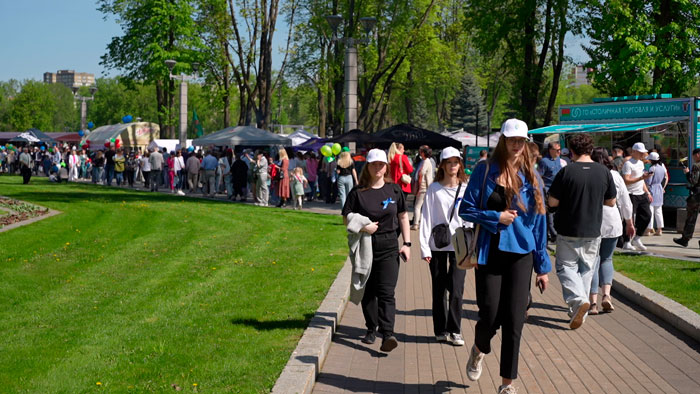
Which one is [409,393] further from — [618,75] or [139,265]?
[618,75]

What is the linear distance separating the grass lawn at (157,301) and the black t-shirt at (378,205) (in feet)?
4.01

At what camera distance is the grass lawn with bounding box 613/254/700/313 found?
993cm

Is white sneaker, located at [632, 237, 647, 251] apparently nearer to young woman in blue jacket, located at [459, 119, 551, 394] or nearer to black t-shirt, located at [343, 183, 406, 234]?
black t-shirt, located at [343, 183, 406, 234]

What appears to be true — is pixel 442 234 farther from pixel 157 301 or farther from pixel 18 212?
pixel 18 212

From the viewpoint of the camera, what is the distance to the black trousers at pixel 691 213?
49.6ft

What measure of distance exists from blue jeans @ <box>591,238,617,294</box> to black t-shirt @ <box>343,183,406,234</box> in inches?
109

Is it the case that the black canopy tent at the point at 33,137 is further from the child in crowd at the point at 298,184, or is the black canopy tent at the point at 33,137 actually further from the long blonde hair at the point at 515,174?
the long blonde hair at the point at 515,174

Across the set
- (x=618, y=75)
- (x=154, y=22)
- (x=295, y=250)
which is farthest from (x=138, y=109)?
(x=295, y=250)

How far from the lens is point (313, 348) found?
6969 mm

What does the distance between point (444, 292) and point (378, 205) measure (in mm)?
1025

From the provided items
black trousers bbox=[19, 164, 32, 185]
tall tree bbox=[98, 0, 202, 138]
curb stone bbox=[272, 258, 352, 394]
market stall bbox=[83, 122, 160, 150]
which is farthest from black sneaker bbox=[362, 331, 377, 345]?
market stall bbox=[83, 122, 160, 150]

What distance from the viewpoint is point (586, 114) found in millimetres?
25016

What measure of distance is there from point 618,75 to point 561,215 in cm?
2452

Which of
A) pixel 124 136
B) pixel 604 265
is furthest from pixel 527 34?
pixel 124 136
